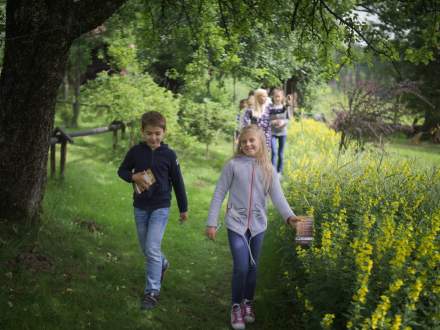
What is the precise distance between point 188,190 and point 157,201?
570cm

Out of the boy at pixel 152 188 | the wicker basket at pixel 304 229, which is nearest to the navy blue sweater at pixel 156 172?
the boy at pixel 152 188

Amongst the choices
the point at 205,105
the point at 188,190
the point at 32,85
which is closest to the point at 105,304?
the point at 32,85

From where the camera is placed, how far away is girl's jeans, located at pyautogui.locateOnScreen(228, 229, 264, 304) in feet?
14.7

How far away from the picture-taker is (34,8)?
15.9ft

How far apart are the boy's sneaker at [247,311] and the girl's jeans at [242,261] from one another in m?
0.07

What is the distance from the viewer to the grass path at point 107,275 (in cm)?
439

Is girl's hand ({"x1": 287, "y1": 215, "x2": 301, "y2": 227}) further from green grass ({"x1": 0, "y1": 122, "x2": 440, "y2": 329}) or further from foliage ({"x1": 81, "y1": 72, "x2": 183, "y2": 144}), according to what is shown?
foliage ({"x1": 81, "y1": 72, "x2": 183, "y2": 144})

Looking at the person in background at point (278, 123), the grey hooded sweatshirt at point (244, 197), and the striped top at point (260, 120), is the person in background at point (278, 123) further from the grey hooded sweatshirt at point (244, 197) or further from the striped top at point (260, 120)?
the grey hooded sweatshirt at point (244, 197)

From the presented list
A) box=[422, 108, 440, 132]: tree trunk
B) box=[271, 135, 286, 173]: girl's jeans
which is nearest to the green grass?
box=[271, 135, 286, 173]: girl's jeans

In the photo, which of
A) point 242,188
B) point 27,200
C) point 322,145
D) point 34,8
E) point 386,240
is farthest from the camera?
point 322,145

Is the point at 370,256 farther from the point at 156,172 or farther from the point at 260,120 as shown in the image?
the point at 260,120

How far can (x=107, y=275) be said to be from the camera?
539 cm

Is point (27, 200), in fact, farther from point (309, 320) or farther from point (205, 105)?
point (205, 105)

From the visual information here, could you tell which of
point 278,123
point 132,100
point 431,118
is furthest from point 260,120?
point 431,118
